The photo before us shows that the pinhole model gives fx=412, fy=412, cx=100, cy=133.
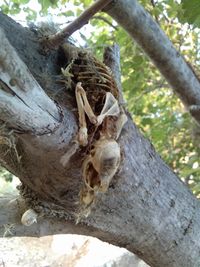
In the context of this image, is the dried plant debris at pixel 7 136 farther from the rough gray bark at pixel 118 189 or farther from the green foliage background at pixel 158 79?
the green foliage background at pixel 158 79

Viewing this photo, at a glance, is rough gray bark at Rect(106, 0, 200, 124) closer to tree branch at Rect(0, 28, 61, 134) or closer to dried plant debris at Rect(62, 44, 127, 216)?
dried plant debris at Rect(62, 44, 127, 216)


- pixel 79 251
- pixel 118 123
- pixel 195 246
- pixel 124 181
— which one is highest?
pixel 118 123

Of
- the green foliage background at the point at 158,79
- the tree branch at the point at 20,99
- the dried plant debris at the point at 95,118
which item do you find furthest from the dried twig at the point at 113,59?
the green foliage background at the point at 158,79

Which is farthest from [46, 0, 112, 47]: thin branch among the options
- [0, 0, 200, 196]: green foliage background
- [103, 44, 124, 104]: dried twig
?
[0, 0, 200, 196]: green foliage background

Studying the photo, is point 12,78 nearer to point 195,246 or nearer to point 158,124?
point 195,246

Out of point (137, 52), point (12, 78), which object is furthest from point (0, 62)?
point (137, 52)

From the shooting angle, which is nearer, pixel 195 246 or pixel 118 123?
pixel 118 123

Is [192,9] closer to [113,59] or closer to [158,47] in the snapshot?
[113,59]

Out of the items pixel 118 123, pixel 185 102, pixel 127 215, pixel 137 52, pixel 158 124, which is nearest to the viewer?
pixel 118 123

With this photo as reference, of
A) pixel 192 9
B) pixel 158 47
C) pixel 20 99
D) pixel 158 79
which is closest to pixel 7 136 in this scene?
pixel 20 99
